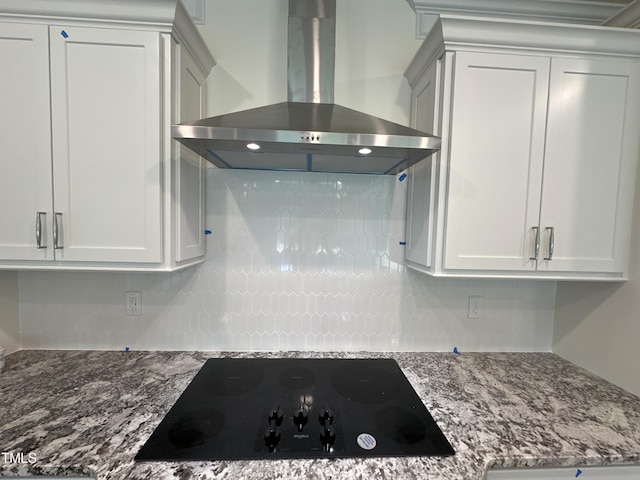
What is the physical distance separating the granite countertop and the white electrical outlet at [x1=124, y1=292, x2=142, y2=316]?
215 millimetres

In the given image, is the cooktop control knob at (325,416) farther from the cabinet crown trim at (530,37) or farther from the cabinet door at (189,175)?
the cabinet crown trim at (530,37)

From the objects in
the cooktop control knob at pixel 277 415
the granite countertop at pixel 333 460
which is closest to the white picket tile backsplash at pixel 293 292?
the granite countertop at pixel 333 460

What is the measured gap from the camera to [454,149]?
4.03ft

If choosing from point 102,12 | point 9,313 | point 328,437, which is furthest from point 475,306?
point 9,313

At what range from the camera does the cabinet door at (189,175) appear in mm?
1252

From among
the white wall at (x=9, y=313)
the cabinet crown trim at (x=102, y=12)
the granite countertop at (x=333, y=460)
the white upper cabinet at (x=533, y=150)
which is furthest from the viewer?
the white wall at (x=9, y=313)

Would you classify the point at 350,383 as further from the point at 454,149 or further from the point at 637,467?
the point at 454,149

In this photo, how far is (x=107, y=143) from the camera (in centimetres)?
117

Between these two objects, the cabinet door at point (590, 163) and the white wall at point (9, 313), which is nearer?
the cabinet door at point (590, 163)

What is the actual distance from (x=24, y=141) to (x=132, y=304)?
86 centimetres

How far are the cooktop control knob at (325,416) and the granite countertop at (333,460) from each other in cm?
13

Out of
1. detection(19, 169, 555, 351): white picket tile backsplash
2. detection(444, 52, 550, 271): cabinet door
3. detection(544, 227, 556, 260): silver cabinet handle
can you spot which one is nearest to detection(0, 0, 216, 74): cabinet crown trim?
detection(19, 169, 555, 351): white picket tile backsplash

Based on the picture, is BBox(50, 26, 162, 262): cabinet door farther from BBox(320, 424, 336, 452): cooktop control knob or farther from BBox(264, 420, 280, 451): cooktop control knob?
BBox(320, 424, 336, 452): cooktop control knob

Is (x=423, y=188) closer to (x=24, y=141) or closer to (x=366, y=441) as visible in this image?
(x=366, y=441)
